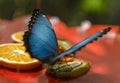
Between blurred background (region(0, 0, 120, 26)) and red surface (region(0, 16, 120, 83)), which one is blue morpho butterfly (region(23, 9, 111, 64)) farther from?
blurred background (region(0, 0, 120, 26))

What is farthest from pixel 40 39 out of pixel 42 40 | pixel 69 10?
pixel 69 10

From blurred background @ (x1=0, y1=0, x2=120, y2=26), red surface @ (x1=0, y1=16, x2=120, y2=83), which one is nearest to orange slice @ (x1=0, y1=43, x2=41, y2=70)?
red surface @ (x1=0, y1=16, x2=120, y2=83)

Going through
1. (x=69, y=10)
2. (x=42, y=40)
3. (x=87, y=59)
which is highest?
(x=42, y=40)

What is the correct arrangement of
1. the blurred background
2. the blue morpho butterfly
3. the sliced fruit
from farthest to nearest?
the blurred background < the sliced fruit < the blue morpho butterfly

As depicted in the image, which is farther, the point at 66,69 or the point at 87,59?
the point at 87,59

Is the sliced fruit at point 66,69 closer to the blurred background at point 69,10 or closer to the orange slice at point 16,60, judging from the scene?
the orange slice at point 16,60

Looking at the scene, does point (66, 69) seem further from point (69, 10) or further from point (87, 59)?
point (69, 10)

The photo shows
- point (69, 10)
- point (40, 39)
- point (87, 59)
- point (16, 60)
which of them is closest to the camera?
point (40, 39)
